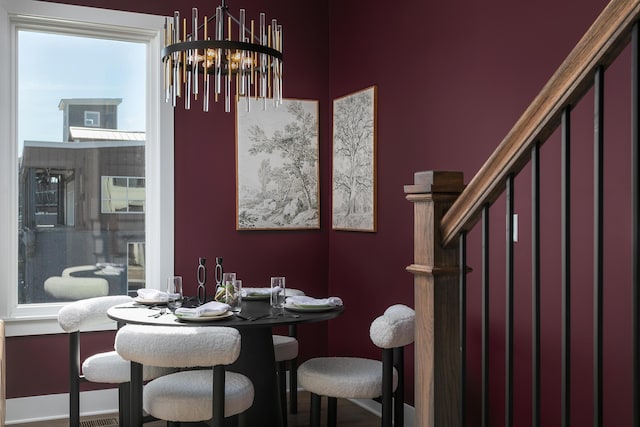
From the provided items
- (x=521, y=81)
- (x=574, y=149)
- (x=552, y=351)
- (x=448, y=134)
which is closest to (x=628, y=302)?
(x=552, y=351)

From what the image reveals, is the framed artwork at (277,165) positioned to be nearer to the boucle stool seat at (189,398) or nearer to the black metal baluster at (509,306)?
the boucle stool seat at (189,398)

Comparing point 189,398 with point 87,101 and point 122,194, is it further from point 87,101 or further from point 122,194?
point 87,101

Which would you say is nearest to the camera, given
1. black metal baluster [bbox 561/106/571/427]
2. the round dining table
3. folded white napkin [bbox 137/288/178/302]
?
black metal baluster [bbox 561/106/571/427]

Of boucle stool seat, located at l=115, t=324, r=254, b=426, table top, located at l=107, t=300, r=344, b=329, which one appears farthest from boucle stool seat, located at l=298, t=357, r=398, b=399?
boucle stool seat, located at l=115, t=324, r=254, b=426

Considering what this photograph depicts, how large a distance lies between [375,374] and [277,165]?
6.25ft

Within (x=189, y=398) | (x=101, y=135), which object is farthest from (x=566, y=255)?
(x=101, y=135)

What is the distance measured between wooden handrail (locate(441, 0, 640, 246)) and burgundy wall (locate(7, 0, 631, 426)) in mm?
1302

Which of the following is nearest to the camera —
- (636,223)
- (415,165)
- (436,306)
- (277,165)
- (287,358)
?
(636,223)

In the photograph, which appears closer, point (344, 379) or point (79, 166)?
point (344, 379)

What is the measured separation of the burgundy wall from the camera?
2.68 meters

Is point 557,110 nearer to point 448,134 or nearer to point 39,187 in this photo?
point 448,134

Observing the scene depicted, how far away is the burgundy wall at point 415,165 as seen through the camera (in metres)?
2.68

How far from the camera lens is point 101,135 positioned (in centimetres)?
432

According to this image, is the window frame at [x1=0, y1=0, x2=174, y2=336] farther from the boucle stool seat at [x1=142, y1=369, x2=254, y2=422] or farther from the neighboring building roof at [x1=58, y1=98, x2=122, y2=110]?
the boucle stool seat at [x1=142, y1=369, x2=254, y2=422]
